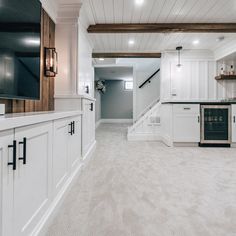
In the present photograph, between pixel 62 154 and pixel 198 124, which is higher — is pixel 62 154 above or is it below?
below

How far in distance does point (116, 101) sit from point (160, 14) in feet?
25.3

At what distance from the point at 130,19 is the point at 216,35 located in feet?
6.57

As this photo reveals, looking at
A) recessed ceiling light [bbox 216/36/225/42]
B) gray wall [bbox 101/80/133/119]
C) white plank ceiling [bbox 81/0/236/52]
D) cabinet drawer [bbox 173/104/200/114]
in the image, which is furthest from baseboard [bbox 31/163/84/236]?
gray wall [bbox 101/80/133/119]

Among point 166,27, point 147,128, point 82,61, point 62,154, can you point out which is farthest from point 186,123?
point 62,154

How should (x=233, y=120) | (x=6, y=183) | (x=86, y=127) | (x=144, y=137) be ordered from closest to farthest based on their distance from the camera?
(x=6, y=183) < (x=86, y=127) < (x=233, y=120) < (x=144, y=137)

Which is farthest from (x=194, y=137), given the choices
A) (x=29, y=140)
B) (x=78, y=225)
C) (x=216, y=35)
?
(x=29, y=140)

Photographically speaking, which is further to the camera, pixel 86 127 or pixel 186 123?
pixel 186 123

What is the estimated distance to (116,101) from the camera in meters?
10.8

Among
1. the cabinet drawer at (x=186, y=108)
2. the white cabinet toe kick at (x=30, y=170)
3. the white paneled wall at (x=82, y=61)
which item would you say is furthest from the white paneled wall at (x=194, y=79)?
the white cabinet toe kick at (x=30, y=170)

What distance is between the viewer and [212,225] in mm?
1388

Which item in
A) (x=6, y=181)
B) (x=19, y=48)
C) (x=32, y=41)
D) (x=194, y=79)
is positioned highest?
(x=194, y=79)

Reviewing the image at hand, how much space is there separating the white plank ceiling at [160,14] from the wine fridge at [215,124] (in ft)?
5.16

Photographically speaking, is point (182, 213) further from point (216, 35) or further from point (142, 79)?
point (142, 79)

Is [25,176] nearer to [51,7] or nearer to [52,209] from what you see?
[52,209]
